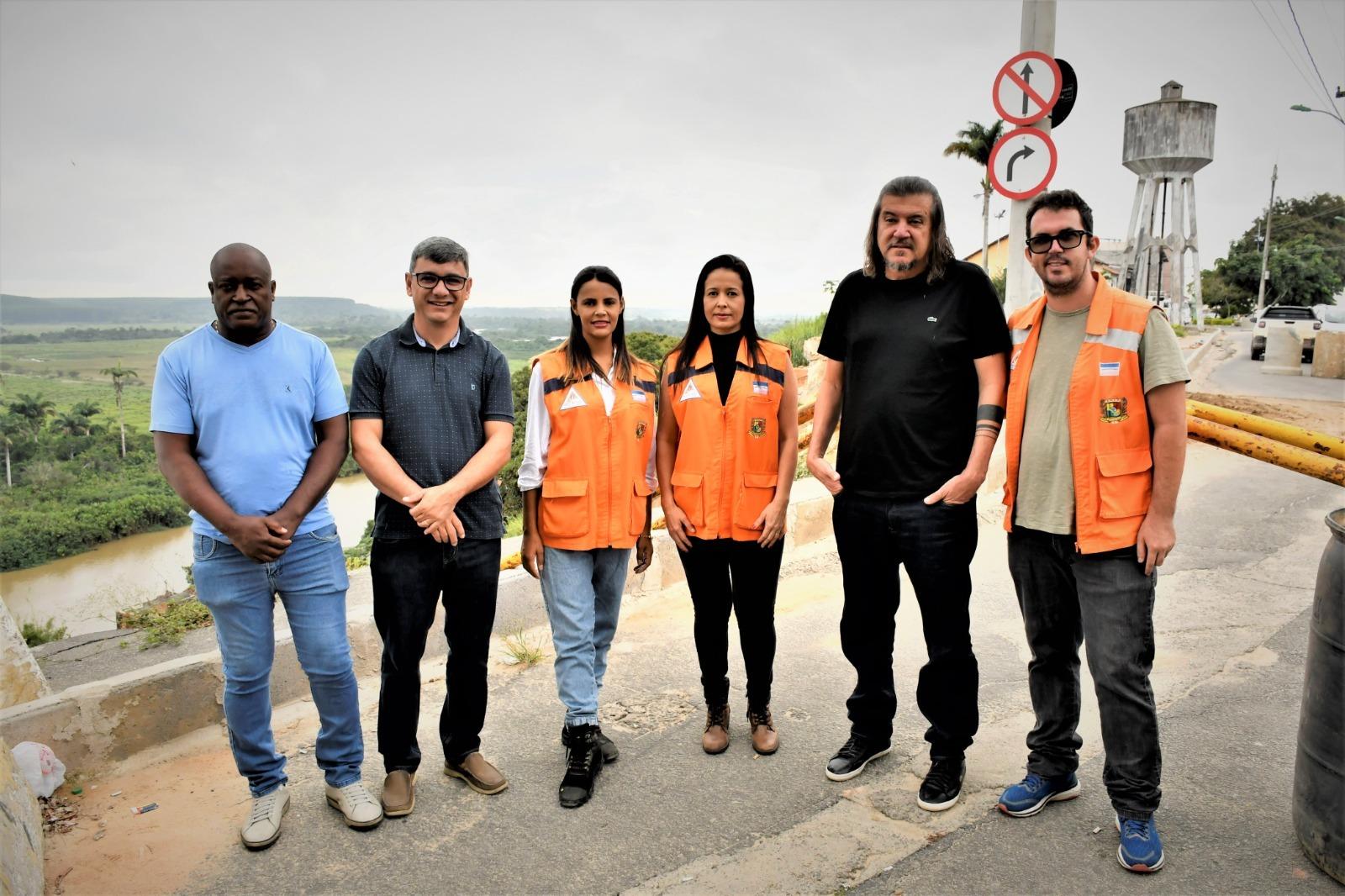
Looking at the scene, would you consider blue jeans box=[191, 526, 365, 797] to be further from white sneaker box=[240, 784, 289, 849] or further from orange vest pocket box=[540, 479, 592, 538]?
orange vest pocket box=[540, 479, 592, 538]

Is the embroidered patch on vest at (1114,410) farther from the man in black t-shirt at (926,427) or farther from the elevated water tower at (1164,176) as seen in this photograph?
the elevated water tower at (1164,176)

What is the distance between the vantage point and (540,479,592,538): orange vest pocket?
360 centimetres

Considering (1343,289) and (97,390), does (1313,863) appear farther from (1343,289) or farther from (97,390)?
(1343,289)

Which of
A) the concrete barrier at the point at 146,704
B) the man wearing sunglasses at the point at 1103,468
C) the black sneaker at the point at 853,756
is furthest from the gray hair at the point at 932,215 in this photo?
the concrete barrier at the point at 146,704

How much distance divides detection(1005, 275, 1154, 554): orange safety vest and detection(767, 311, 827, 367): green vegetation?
1455cm

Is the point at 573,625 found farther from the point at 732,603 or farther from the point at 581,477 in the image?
the point at 732,603

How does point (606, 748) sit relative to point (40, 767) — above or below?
below

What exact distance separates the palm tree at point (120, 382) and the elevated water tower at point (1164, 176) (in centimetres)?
3342

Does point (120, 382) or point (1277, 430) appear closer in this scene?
point (1277, 430)

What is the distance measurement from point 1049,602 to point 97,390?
8671 mm

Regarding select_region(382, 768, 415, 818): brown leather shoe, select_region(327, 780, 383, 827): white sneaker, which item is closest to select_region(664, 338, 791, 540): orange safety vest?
select_region(382, 768, 415, 818): brown leather shoe

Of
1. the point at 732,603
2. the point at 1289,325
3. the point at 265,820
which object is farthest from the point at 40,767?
the point at 1289,325

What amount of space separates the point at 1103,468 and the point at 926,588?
2.65ft

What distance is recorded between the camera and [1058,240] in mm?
3025
